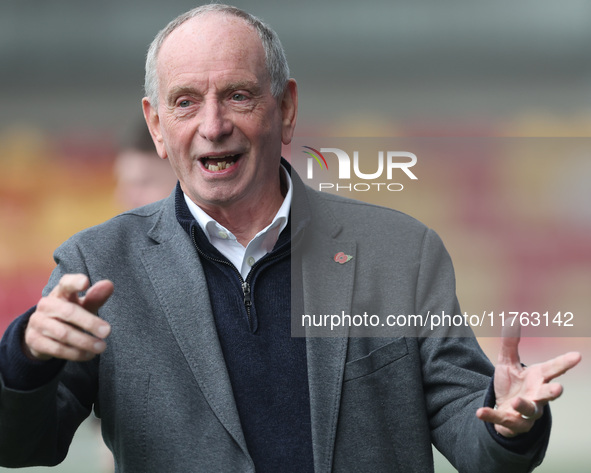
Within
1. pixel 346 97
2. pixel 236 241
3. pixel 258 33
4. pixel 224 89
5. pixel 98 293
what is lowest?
pixel 346 97

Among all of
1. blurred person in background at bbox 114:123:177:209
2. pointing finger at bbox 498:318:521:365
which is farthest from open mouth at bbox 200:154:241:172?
blurred person in background at bbox 114:123:177:209

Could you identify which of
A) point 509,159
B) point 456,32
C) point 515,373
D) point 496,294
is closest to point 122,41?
point 456,32

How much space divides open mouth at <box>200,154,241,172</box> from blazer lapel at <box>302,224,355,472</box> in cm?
29

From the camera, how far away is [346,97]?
543 cm

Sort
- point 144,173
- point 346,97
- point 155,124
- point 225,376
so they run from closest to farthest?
point 225,376 < point 155,124 < point 144,173 < point 346,97

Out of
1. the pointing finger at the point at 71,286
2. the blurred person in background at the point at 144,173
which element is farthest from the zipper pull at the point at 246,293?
the blurred person in background at the point at 144,173

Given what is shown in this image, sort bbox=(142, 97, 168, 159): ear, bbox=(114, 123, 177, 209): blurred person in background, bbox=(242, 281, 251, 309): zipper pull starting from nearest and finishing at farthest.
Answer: bbox=(242, 281, 251, 309): zipper pull
bbox=(142, 97, 168, 159): ear
bbox=(114, 123, 177, 209): blurred person in background

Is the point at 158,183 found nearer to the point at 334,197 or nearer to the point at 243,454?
the point at 334,197

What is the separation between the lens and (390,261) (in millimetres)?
1817

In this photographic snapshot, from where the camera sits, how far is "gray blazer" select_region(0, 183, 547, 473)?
1.58 meters

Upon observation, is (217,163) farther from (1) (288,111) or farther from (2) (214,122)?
(1) (288,111)

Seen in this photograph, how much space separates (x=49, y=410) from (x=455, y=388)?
2.93 feet

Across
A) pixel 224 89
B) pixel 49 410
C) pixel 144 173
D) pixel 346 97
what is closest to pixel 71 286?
pixel 49 410

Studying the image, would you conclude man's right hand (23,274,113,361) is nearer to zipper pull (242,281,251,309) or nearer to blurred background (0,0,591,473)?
zipper pull (242,281,251,309)
